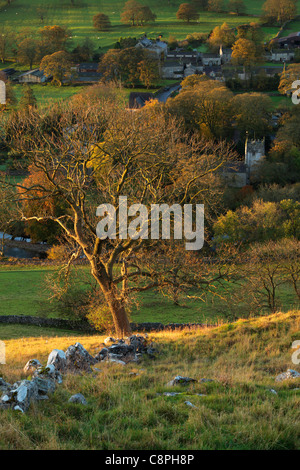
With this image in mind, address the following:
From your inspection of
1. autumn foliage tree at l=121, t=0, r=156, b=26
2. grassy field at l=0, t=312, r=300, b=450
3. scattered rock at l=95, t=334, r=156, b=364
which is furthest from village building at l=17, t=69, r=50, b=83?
grassy field at l=0, t=312, r=300, b=450

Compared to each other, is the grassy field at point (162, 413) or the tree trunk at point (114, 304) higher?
the grassy field at point (162, 413)

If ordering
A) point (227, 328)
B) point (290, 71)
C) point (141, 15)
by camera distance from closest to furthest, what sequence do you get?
1. point (227, 328)
2. point (290, 71)
3. point (141, 15)

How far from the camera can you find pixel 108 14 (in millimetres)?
167625

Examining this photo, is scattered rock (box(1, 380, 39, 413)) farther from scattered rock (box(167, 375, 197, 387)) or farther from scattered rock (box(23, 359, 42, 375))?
scattered rock (box(167, 375, 197, 387))

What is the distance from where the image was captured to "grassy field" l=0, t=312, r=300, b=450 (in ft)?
24.1

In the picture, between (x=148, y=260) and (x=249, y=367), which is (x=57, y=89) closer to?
(x=148, y=260)

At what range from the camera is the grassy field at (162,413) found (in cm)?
735

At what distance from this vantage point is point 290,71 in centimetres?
9156

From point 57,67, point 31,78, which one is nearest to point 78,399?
point 57,67

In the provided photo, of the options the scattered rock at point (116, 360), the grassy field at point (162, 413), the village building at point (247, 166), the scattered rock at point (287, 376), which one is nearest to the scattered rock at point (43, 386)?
the grassy field at point (162, 413)

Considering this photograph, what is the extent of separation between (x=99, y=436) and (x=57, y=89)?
99.9 meters

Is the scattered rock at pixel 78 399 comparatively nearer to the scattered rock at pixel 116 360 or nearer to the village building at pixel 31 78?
the scattered rock at pixel 116 360

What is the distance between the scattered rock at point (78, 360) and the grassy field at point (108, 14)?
129599 millimetres
